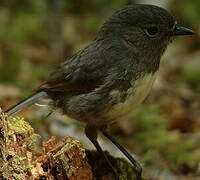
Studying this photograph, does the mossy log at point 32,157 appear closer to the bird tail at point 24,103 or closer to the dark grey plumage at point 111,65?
the dark grey plumage at point 111,65

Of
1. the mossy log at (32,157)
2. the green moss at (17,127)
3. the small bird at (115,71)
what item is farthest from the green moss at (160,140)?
the green moss at (17,127)

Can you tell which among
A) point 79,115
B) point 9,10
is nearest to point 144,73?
point 79,115

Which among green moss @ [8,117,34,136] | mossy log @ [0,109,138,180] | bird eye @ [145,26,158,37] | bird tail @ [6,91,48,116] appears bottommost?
bird tail @ [6,91,48,116]

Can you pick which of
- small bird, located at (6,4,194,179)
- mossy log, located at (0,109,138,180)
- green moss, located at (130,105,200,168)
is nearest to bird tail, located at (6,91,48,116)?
small bird, located at (6,4,194,179)

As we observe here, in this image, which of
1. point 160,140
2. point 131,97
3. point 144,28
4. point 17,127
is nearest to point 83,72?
point 131,97

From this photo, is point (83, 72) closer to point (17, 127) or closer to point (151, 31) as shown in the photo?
point (151, 31)

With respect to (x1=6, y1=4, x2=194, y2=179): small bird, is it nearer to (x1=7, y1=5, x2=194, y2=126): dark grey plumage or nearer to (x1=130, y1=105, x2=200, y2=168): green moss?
(x1=7, y1=5, x2=194, y2=126): dark grey plumage
